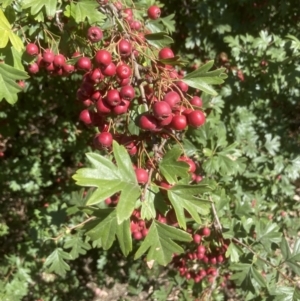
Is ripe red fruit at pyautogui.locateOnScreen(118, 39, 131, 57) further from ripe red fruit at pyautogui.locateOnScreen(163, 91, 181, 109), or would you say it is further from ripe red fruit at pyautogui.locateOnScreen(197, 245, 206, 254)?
ripe red fruit at pyautogui.locateOnScreen(197, 245, 206, 254)

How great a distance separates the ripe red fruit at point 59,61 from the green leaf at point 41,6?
9.0 inches

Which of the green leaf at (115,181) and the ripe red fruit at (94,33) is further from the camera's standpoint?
the ripe red fruit at (94,33)

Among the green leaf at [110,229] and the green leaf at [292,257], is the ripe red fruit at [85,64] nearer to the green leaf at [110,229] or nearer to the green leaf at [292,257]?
the green leaf at [110,229]

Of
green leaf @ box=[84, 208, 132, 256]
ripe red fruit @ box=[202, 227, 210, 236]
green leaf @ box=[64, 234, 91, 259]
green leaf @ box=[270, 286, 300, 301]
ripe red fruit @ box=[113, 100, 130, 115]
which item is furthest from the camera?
green leaf @ box=[64, 234, 91, 259]

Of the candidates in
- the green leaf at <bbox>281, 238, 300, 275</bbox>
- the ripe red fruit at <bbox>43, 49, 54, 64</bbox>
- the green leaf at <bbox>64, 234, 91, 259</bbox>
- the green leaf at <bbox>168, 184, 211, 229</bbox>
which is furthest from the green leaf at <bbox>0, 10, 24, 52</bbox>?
the green leaf at <bbox>281, 238, 300, 275</bbox>

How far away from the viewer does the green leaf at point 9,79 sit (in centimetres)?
153

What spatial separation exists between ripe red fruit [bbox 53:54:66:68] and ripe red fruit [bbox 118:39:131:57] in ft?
1.11

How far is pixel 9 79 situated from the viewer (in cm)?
157

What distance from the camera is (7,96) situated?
5.27ft

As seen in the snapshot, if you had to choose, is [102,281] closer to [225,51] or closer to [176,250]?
[225,51]

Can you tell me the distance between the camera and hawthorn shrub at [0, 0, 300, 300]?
1478 mm

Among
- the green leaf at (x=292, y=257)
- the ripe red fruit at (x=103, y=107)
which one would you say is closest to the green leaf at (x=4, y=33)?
the ripe red fruit at (x=103, y=107)

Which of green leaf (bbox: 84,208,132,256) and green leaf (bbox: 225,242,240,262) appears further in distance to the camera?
green leaf (bbox: 225,242,240,262)

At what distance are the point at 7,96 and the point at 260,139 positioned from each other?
263 cm
